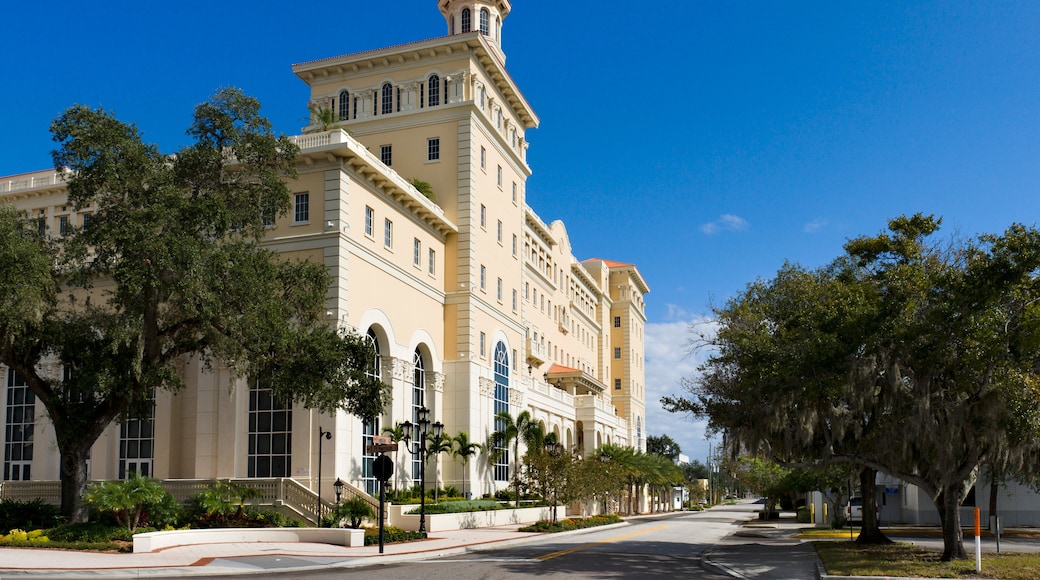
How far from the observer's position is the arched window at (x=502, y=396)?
51500 millimetres

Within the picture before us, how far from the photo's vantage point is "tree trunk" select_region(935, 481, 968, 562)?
23266 mm

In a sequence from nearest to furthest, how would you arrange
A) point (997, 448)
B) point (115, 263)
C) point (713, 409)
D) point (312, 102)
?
1. point (997, 448)
2. point (713, 409)
3. point (115, 263)
4. point (312, 102)

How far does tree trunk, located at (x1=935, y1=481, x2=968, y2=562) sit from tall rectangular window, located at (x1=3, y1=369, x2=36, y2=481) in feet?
124

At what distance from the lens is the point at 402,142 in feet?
167

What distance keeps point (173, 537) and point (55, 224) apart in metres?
28.3

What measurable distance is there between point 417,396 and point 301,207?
37.4ft

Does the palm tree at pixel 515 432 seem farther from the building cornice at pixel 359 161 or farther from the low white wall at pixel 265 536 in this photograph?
the low white wall at pixel 265 536

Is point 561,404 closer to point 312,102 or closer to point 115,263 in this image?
point 312,102

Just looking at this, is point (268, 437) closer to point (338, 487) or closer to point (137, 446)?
point (338, 487)

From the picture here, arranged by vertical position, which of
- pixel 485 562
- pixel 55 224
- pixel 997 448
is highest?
pixel 55 224

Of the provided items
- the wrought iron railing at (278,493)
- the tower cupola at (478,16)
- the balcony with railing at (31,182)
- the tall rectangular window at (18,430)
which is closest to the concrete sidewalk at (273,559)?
the wrought iron railing at (278,493)

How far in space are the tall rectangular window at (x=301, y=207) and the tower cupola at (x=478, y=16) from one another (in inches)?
942

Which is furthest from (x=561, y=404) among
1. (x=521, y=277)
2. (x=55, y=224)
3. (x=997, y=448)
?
(x=997, y=448)

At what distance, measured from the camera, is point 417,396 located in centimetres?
4506
